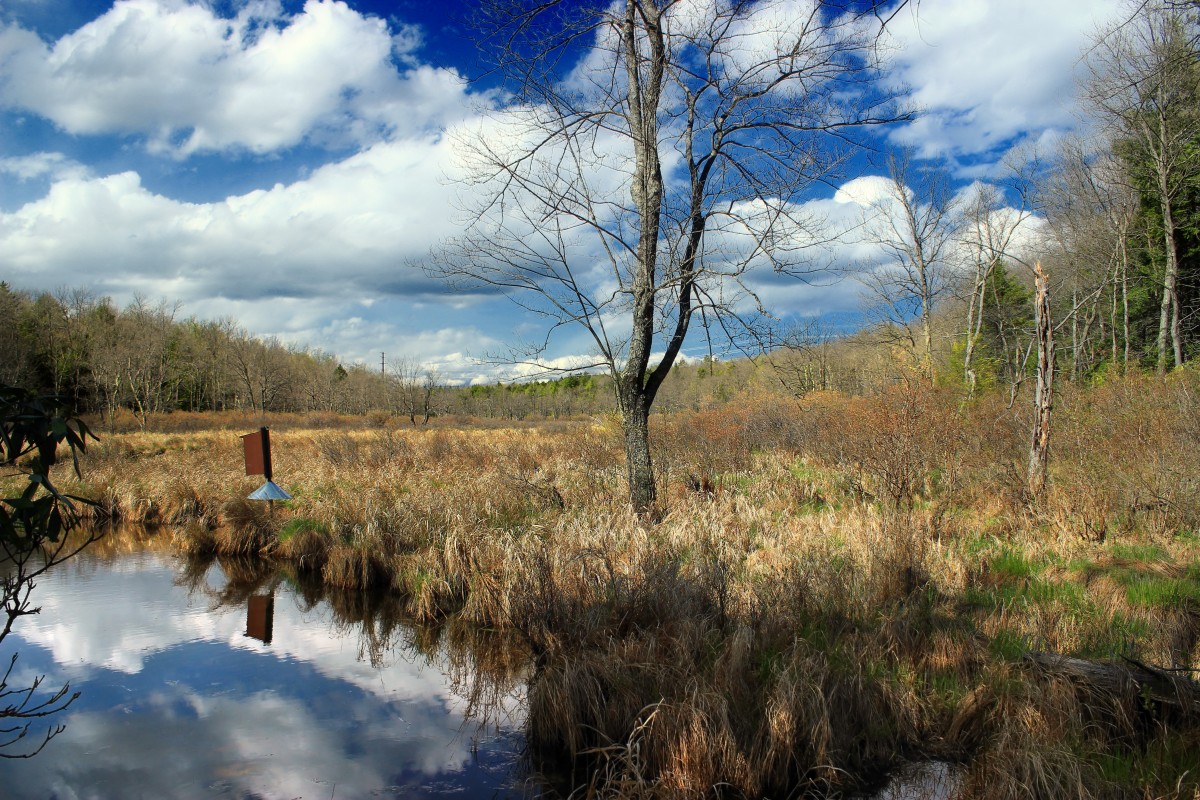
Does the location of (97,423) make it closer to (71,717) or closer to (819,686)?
(71,717)

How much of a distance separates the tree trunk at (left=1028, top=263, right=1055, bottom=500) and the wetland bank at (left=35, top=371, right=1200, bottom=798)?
0.42 m

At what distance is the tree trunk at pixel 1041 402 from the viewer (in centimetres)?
1005

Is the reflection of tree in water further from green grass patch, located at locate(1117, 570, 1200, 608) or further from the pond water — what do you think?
green grass patch, located at locate(1117, 570, 1200, 608)

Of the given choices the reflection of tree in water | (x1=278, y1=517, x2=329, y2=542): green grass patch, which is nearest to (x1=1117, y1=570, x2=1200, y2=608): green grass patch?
the reflection of tree in water

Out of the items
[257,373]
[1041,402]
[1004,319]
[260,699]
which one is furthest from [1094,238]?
[257,373]

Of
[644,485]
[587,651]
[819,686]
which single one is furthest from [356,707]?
[644,485]

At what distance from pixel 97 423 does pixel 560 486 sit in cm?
4083

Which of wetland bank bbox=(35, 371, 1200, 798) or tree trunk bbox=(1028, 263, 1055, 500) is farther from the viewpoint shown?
tree trunk bbox=(1028, 263, 1055, 500)

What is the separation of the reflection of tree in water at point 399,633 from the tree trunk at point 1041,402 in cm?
789

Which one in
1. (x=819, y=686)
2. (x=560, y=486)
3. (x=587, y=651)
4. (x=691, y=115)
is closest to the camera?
(x=819, y=686)

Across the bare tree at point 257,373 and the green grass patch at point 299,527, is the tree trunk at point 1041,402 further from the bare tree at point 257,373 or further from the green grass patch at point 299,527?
the bare tree at point 257,373

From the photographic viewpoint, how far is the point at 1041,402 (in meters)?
10.3

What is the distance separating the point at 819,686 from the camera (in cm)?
455

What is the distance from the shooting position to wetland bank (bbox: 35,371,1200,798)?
4.34 metres
